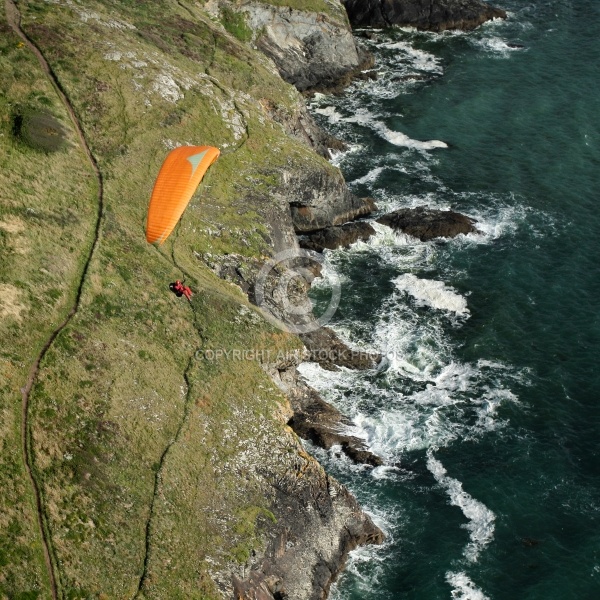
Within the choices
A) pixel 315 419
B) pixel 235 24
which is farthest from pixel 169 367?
pixel 235 24

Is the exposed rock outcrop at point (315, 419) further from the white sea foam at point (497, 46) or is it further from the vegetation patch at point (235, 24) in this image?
the white sea foam at point (497, 46)

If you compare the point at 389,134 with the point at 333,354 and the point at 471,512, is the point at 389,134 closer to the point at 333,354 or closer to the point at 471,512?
the point at 333,354

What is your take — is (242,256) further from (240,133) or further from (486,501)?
(486,501)

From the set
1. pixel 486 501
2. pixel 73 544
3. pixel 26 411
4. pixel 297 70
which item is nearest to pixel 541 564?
pixel 486 501

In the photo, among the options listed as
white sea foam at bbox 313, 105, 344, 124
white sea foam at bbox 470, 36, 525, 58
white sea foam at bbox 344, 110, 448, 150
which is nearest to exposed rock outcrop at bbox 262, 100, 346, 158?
white sea foam at bbox 313, 105, 344, 124

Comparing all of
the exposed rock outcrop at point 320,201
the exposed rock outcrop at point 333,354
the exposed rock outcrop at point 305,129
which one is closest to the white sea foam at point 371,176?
the exposed rock outcrop at point 305,129

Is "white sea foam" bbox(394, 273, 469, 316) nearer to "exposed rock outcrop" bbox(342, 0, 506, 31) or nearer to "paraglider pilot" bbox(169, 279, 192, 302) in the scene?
"paraglider pilot" bbox(169, 279, 192, 302)
